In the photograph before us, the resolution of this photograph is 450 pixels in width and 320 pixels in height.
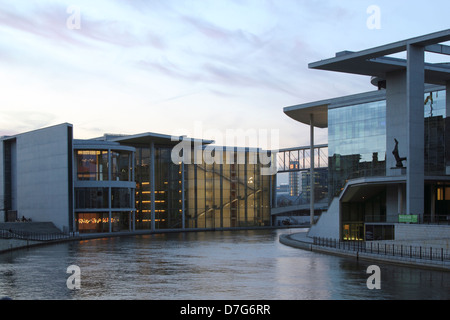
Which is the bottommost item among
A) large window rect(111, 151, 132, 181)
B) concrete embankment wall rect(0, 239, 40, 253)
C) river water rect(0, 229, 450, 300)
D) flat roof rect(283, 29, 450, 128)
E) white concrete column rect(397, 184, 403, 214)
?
concrete embankment wall rect(0, 239, 40, 253)

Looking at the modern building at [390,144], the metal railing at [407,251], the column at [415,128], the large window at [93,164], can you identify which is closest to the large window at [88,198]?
the large window at [93,164]

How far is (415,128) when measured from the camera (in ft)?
177

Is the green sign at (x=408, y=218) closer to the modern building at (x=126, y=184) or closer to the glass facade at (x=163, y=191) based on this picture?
the modern building at (x=126, y=184)

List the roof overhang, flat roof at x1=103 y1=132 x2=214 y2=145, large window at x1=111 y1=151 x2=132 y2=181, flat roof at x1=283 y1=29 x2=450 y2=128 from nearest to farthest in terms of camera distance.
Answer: flat roof at x1=283 y1=29 x2=450 y2=128
large window at x1=111 y1=151 x2=132 y2=181
flat roof at x1=103 y1=132 x2=214 y2=145
the roof overhang

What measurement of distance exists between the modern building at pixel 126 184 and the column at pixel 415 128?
45.8 m

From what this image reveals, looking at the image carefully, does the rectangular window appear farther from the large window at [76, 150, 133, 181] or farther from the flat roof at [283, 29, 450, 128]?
the flat roof at [283, 29, 450, 128]

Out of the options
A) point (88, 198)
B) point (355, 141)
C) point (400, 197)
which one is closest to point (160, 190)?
point (88, 198)

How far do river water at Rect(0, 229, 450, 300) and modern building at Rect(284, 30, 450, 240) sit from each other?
11512 millimetres

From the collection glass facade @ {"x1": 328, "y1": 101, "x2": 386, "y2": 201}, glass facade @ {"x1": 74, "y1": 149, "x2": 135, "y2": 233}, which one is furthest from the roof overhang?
glass facade @ {"x1": 328, "y1": 101, "x2": 386, "y2": 201}

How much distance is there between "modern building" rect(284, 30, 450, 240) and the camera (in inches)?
2117

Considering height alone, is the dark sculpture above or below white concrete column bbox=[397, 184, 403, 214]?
above

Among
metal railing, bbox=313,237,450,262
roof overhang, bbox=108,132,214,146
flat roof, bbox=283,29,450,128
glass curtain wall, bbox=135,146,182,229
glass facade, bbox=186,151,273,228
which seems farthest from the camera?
glass facade, bbox=186,151,273,228

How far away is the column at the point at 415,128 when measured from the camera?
5338cm
